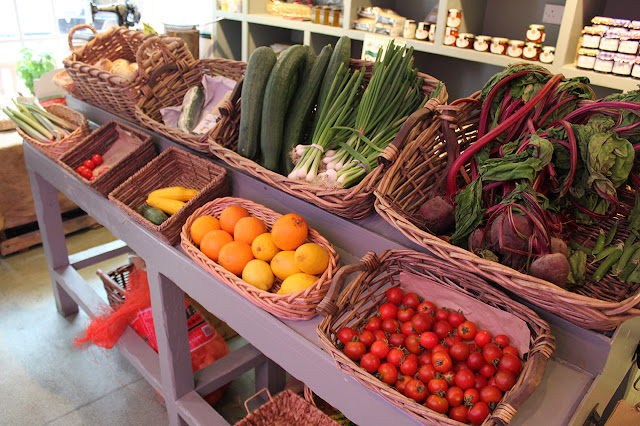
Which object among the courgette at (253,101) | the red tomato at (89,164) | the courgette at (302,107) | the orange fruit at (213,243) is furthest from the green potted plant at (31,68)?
the orange fruit at (213,243)

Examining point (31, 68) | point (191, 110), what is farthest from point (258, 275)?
point (31, 68)

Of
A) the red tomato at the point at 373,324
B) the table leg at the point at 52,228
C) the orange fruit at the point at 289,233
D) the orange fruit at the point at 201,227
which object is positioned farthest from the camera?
the table leg at the point at 52,228

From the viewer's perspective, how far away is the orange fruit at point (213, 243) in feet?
4.37

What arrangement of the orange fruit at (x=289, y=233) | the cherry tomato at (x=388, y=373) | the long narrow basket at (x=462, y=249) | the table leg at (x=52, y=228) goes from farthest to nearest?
the table leg at (x=52, y=228) → the orange fruit at (x=289, y=233) → the cherry tomato at (x=388, y=373) → the long narrow basket at (x=462, y=249)

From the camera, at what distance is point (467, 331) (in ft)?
3.39

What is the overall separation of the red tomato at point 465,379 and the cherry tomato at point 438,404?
0.06 m

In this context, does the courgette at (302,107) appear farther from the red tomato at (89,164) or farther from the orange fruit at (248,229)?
the red tomato at (89,164)

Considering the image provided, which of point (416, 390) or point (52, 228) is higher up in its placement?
point (416, 390)

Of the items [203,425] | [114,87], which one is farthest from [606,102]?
[114,87]

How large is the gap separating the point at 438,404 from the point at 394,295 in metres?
0.30

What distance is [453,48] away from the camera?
2676 millimetres

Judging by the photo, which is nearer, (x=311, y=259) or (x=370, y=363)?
(x=370, y=363)

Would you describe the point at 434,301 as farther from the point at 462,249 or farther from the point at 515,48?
the point at 515,48

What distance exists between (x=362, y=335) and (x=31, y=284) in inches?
101
